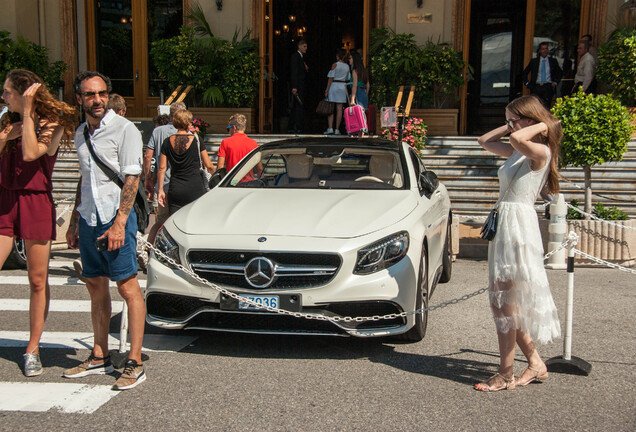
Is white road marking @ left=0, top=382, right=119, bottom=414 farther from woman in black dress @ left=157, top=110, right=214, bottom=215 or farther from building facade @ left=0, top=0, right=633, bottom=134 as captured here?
building facade @ left=0, top=0, right=633, bottom=134

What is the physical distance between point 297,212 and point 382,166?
1381mm

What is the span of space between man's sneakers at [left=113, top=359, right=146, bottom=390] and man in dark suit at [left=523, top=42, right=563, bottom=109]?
12.4 metres

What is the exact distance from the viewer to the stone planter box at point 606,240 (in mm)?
9203

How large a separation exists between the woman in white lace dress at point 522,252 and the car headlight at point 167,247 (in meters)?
2.33

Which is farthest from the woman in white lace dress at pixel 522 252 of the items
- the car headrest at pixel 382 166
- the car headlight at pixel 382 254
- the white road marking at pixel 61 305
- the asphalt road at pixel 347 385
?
the white road marking at pixel 61 305

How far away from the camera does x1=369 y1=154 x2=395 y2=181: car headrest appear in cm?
677

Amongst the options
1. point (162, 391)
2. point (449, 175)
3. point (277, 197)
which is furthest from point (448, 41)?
point (162, 391)

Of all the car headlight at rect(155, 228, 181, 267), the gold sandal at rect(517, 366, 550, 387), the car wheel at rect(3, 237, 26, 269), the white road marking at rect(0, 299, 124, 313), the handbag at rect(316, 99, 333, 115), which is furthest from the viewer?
the handbag at rect(316, 99, 333, 115)

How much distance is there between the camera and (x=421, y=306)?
5.72 m

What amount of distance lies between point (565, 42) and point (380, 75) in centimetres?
441

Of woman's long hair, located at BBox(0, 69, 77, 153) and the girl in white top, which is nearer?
woman's long hair, located at BBox(0, 69, 77, 153)

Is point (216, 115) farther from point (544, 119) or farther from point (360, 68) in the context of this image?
point (544, 119)

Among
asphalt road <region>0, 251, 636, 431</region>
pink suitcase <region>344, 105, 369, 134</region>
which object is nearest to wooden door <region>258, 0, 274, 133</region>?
pink suitcase <region>344, 105, 369, 134</region>

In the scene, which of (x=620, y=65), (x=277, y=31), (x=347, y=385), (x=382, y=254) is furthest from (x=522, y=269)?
(x=277, y=31)
